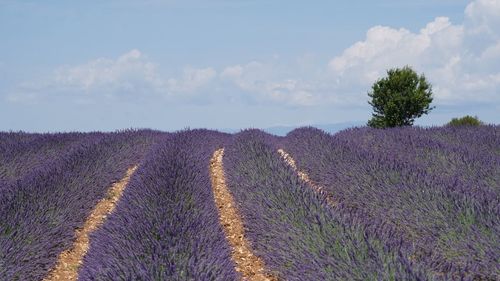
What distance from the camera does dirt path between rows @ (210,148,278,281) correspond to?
6121 mm

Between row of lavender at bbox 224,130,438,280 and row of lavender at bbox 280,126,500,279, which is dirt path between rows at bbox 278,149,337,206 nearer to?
row of lavender at bbox 280,126,500,279

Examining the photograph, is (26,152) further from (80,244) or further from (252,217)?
(252,217)

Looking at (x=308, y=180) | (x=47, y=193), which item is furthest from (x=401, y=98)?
(x=47, y=193)

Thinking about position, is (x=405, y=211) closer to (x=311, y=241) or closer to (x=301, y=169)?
(x=311, y=241)

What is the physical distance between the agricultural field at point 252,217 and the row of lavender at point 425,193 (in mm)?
24

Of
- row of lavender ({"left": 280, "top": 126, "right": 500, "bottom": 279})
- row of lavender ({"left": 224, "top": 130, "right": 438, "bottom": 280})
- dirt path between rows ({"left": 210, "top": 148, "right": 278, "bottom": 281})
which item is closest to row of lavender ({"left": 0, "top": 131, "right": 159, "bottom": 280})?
dirt path between rows ({"left": 210, "top": 148, "right": 278, "bottom": 281})

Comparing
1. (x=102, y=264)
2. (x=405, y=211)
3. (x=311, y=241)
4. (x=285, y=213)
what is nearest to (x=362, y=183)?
(x=405, y=211)

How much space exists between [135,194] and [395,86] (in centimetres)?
Result: 2211

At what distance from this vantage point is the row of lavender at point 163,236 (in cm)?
425

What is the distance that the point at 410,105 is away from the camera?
27.0m

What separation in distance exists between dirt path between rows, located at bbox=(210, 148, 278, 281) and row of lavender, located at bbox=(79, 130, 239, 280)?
0.57 m

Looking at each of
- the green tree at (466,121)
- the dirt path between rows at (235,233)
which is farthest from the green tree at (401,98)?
the dirt path between rows at (235,233)

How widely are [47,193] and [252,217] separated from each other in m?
2.87

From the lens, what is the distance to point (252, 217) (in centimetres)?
754
